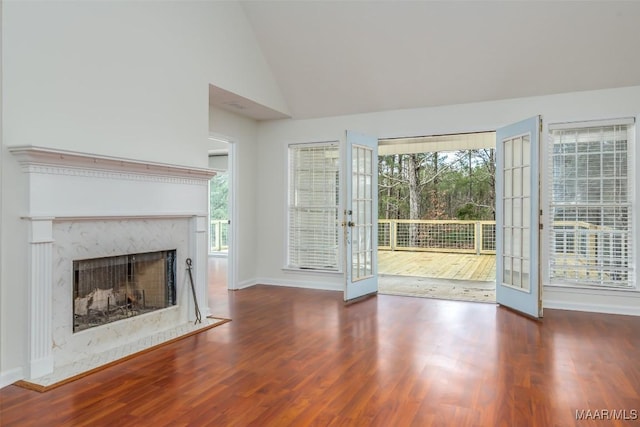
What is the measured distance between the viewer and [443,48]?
4.76 m

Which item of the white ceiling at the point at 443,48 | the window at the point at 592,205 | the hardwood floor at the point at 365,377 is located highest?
the white ceiling at the point at 443,48

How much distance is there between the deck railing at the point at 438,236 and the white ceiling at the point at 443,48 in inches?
231

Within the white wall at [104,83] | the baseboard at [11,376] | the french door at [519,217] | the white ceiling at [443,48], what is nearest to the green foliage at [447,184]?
the white ceiling at [443,48]

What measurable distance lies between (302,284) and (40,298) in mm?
3744

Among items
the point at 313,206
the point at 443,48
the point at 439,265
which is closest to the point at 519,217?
the point at 443,48

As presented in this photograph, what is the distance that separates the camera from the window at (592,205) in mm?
4676

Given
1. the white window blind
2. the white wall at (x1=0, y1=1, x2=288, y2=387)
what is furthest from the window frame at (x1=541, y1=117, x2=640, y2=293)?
the white wall at (x1=0, y1=1, x2=288, y2=387)

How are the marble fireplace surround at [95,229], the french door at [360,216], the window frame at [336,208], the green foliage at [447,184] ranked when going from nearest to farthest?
1. the marble fireplace surround at [95,229]
2. the french door at [360,216]
3. the window frame at [336,208]
4. the green foliage at [447,184]

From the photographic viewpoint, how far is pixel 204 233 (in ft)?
14.5

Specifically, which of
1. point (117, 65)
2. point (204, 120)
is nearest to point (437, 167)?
point (204, 120)

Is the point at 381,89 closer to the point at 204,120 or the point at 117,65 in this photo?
the point at 204,120

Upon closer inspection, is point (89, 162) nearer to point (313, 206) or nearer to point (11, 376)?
point (11, 376)

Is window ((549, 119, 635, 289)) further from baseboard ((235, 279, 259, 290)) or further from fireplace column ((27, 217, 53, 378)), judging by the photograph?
fireplace column ((27, 217, 53, 378))

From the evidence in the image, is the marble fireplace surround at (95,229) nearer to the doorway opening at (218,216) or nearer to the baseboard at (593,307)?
the doorway opening at (218,216)
